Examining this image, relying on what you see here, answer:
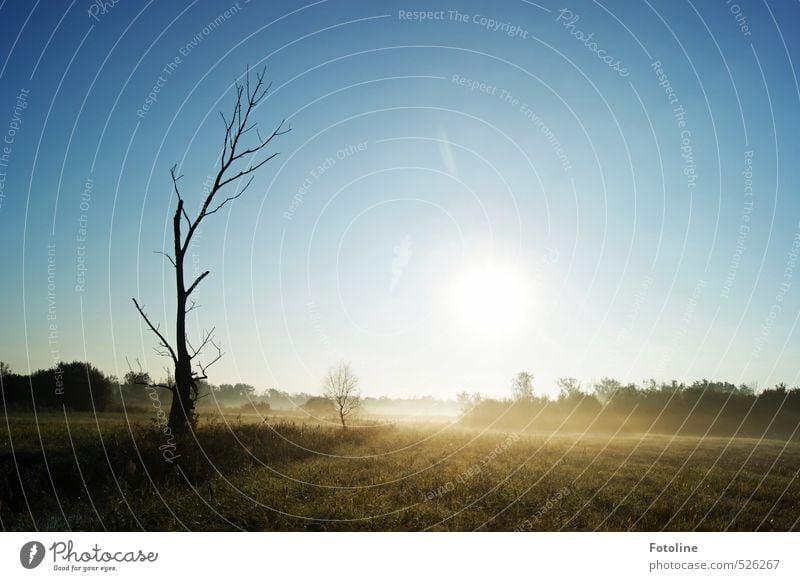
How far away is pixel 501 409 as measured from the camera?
3009 inches

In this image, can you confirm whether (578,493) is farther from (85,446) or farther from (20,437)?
(20,437)
